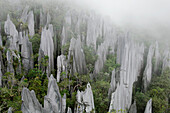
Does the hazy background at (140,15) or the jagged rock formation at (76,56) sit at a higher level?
the hazy background at (140,15)

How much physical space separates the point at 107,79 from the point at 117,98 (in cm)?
294

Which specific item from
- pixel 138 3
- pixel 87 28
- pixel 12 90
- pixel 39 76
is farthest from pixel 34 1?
pixel 138 3

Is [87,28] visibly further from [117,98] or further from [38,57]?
[117,98]

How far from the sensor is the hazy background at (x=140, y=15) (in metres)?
20.6

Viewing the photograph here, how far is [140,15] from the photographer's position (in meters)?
24.6

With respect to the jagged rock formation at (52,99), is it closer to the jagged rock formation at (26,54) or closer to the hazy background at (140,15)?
the jagged rock formation at (26,54)

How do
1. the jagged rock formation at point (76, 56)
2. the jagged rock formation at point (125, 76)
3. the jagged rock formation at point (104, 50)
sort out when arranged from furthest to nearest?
the jagged rock formation at point (104, 50) → the jagged rock formation at point (76, 56) → the jagged rock formation at point (125, 76)

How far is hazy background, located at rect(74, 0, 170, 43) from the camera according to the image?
2061 centimetres

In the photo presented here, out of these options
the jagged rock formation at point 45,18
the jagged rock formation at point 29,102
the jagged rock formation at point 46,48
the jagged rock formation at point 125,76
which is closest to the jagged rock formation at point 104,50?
the jagged rock formation at point 125,76

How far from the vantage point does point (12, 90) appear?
9445 millimetres

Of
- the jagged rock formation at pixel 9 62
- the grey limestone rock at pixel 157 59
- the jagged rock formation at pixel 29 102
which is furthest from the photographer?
the grey limestone rock at pixel 157 59

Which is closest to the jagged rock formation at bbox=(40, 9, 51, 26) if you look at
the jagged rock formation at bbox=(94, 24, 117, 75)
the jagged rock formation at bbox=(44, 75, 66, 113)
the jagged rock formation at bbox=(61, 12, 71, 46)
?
the jagged rock formation at bbox=(61, 12, 71, 46)

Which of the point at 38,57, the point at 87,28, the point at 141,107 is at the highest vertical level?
the point at 87,28

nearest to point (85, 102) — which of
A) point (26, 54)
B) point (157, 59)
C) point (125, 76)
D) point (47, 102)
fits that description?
point (47, 102)
